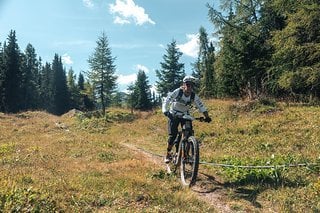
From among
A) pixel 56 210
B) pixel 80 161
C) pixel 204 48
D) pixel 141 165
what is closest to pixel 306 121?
pixel 141 165

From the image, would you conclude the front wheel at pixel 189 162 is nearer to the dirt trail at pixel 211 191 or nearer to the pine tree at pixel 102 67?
the dirt trail at pixel 211 191

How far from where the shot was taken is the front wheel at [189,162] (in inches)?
376

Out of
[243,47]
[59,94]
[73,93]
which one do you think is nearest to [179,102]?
[243,47]

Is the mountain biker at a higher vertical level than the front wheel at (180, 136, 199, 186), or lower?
higher

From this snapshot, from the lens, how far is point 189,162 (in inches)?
395

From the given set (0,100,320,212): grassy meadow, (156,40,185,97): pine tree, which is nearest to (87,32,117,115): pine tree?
(156,40,185,97): pine tree

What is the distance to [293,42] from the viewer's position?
24.5 m

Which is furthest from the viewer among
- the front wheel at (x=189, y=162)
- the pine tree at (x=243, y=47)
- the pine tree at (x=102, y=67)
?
the pine tree at (x=102, y=67)

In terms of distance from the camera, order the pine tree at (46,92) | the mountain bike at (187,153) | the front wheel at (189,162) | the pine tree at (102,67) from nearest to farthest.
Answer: the front wheel at (189,162) → the mountain bike at (187,153) → the pine tree at (102,67) → the pine tree at (46,92)

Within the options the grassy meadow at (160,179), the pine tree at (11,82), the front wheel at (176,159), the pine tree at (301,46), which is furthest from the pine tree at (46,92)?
the front wheel at (176,159)

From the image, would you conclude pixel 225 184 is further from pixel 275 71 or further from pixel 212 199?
pixel 275 71

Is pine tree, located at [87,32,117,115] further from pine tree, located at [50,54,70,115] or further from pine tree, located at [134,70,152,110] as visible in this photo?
pine tree, located at [50,54,70,115]

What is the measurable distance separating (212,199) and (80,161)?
20.5 feet

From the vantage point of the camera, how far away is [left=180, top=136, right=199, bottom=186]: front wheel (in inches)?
376
